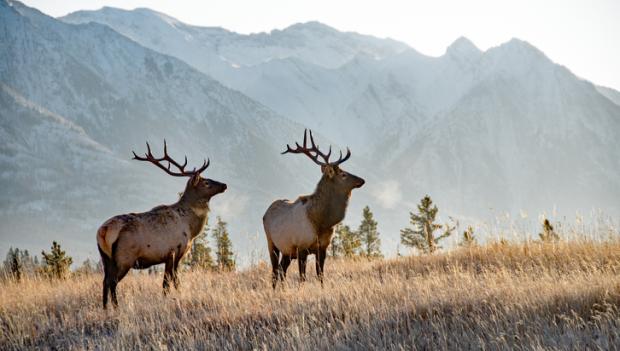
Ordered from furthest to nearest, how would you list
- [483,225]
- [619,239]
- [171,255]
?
[483,225], [619,239], [171,255]

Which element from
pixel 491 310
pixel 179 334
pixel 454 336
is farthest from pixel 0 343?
pixel 491 310

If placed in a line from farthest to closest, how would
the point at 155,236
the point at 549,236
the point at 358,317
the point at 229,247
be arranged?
1. the point at 229,247
2. the point at 549,236
3. the point at 155,236
4. the point at 358,317

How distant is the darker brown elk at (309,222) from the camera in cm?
967

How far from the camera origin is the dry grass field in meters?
5.38

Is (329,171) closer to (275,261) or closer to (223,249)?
(275,261)

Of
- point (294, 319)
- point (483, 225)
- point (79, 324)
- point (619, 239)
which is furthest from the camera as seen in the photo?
point (483, 225)

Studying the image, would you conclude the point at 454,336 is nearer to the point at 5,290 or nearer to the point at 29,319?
the point at 29,319

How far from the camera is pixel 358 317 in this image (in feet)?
21.2

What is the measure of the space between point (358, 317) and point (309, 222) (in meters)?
3.40

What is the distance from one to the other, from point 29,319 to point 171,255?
231 centimetres

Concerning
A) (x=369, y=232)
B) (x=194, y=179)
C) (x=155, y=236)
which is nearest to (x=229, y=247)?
(x=369, y=232)

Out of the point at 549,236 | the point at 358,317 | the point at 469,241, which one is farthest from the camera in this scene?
the point at 469,241

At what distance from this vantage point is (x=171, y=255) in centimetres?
904

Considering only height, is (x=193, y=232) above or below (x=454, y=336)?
above
